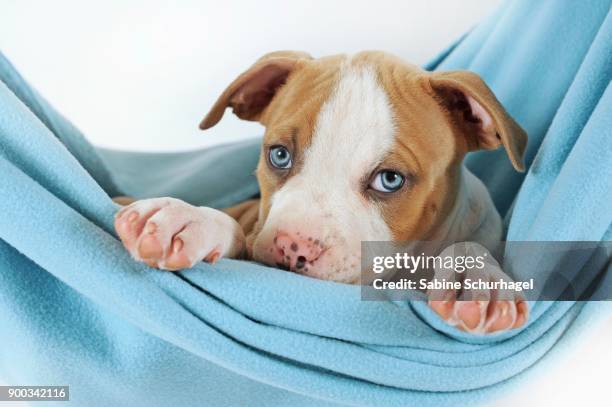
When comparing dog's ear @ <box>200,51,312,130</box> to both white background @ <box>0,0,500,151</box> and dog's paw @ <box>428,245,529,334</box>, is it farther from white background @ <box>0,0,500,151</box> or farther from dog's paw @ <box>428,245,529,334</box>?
white background @ <box>0,0,500,151</box>

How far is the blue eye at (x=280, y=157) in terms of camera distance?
6.47ft

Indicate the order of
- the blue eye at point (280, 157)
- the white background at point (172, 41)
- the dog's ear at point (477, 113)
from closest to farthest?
the dog's ear at point (477, 113), the blue eye at point (280, 157), the white background at point (172, 41)

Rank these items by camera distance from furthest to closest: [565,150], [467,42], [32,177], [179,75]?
[179,75] → [467,42] → [565,150] → [32,177]

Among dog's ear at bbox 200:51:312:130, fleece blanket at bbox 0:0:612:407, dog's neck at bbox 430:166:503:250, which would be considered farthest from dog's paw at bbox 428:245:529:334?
dog's ear at bbox 200:51:312:130

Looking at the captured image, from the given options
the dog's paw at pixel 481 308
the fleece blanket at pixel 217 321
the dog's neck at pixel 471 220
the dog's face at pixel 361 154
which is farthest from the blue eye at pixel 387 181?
the dog's paw at pixel 481 308

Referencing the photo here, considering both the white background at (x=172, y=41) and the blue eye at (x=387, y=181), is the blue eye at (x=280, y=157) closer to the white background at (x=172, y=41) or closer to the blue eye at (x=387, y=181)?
the blue eye at (x=387, y=181)

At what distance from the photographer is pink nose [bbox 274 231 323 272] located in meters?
1.68

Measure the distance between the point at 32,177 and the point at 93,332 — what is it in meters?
0.36

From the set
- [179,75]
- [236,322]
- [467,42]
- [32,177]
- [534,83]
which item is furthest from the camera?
[179,75]

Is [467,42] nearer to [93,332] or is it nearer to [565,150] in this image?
[565,150]

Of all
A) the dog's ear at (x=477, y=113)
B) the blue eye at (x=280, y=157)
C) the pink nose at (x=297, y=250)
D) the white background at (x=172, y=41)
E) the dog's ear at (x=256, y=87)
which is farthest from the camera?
the white background at (x=172, y=41)

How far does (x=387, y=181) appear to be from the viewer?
1895mm

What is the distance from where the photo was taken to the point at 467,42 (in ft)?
9.56

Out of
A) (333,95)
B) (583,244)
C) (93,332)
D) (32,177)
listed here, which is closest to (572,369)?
(583,244)
